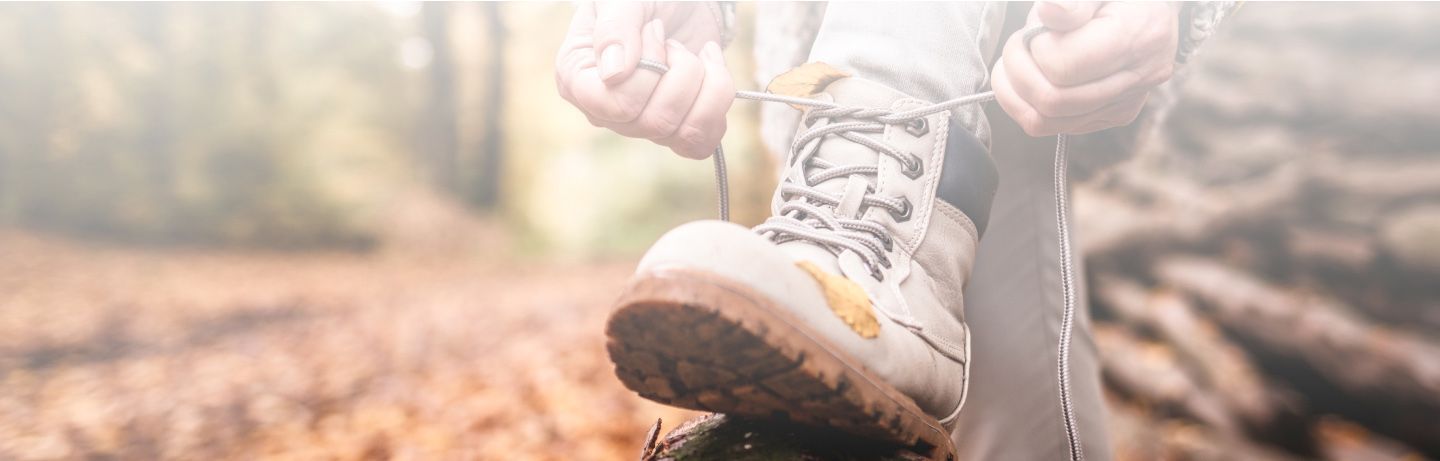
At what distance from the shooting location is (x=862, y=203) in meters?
0.74

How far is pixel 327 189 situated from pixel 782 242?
731cm

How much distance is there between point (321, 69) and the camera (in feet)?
23.0

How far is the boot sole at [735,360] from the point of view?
0.49m

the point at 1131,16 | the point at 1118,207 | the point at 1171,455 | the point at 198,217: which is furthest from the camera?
the point at 198,217

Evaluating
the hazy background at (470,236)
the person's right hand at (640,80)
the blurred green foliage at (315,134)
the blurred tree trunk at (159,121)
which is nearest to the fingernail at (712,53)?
the person's right hand at (640,80)

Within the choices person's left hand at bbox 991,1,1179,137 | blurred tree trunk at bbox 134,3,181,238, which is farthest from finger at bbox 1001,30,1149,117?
blurred tree trunk at bbox 134,3,181,238

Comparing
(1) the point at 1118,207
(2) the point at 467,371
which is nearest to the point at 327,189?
(2) the point at 467,371

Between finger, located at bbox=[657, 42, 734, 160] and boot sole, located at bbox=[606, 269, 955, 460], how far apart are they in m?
0.26

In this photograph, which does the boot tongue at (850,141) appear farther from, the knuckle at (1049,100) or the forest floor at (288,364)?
the forest floor at (288,364)

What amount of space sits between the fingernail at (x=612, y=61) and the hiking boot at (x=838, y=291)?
195mm

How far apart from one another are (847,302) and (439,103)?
8073 mm

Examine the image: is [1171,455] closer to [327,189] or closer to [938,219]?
[938,219]

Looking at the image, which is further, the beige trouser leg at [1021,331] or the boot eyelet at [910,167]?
the beige trouser leg at [1021,331]

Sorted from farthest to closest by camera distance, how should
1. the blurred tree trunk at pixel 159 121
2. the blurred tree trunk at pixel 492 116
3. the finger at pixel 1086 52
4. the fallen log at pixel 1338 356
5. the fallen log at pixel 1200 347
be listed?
the blurred tree trunk at pixel 492 116 < the blurred tree trunk at pixel 159 121 < the fallen log at pixel 1200 347 < the fallen log at pixel 1338 356 < the finger at pixel 1086 52
